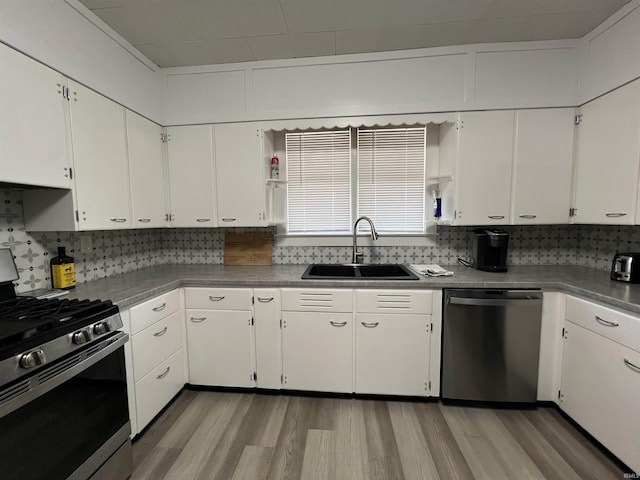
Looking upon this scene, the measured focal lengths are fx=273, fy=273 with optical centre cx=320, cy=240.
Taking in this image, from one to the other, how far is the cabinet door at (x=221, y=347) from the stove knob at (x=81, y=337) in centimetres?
93

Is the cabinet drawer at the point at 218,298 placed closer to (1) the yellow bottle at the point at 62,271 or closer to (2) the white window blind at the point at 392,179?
(1) the yellow bottle at the point at 62,271

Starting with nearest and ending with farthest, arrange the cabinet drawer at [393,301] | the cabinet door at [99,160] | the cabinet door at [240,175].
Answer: the cabinet door at [99,160] < the cabinet drawer at [393,301] < the cabinet door at [240,175]

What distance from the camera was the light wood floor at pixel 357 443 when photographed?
4.78 feet

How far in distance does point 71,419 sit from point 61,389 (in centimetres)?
15

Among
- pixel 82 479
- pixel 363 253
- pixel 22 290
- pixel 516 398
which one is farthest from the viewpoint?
pixel 363 253

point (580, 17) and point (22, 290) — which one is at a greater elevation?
point (580, 17)

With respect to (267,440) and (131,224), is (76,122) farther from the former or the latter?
(267,440)

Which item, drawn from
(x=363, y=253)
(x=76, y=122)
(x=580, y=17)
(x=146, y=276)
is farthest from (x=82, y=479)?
(x=580, y=17)

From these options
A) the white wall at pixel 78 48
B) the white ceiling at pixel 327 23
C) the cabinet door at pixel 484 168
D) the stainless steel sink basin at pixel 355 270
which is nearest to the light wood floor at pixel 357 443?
the stainless steel sink basin at pixel 355 270

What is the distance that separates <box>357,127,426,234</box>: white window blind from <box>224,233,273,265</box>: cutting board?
3.10 ft

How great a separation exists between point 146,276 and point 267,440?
1.49m

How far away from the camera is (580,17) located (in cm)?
175

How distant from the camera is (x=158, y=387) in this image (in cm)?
181

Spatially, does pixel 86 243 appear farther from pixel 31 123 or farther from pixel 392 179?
pixel 392 179
